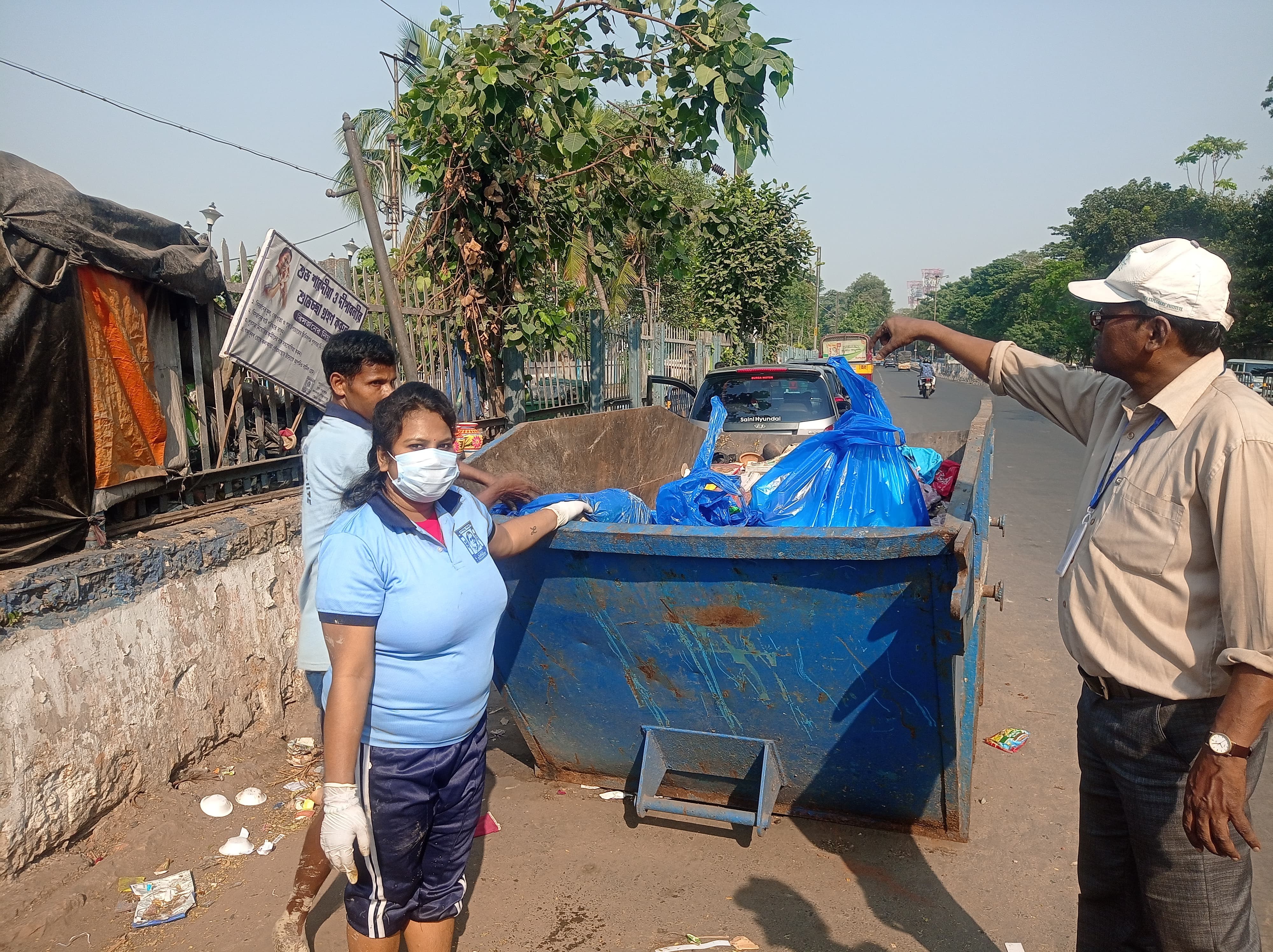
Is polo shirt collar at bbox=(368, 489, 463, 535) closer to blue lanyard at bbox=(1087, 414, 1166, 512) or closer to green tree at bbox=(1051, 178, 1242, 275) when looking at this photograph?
blue lanyard at bbox=(1087, 414, 1166, 512)

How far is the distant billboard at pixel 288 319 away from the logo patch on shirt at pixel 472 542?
215 cm

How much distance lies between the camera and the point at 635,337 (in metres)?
10.8

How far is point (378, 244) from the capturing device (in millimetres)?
4816

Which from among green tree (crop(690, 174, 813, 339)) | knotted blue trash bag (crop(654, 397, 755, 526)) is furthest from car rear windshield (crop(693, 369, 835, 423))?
green tree (crop(690, 174, 813, 339))

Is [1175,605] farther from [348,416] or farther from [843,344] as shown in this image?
[843,344]

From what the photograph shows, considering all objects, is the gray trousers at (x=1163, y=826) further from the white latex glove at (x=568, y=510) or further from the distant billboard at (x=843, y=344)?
the distant billboard at (x=843, y=344)

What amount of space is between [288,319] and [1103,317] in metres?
3.71

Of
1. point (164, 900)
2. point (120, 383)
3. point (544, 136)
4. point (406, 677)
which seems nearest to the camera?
point (406, 677)

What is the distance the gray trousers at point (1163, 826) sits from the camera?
1.66 m

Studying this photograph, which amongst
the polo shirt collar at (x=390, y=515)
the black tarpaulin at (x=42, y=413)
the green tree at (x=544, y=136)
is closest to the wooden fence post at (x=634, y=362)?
the green tree at (x=544, y=136)

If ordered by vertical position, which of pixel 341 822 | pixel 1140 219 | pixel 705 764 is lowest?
pixel 705 764

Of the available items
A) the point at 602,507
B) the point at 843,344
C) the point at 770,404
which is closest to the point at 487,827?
the point at 602,507

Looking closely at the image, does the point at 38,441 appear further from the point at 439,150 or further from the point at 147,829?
the point at 439,150

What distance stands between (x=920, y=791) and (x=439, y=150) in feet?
16.5
